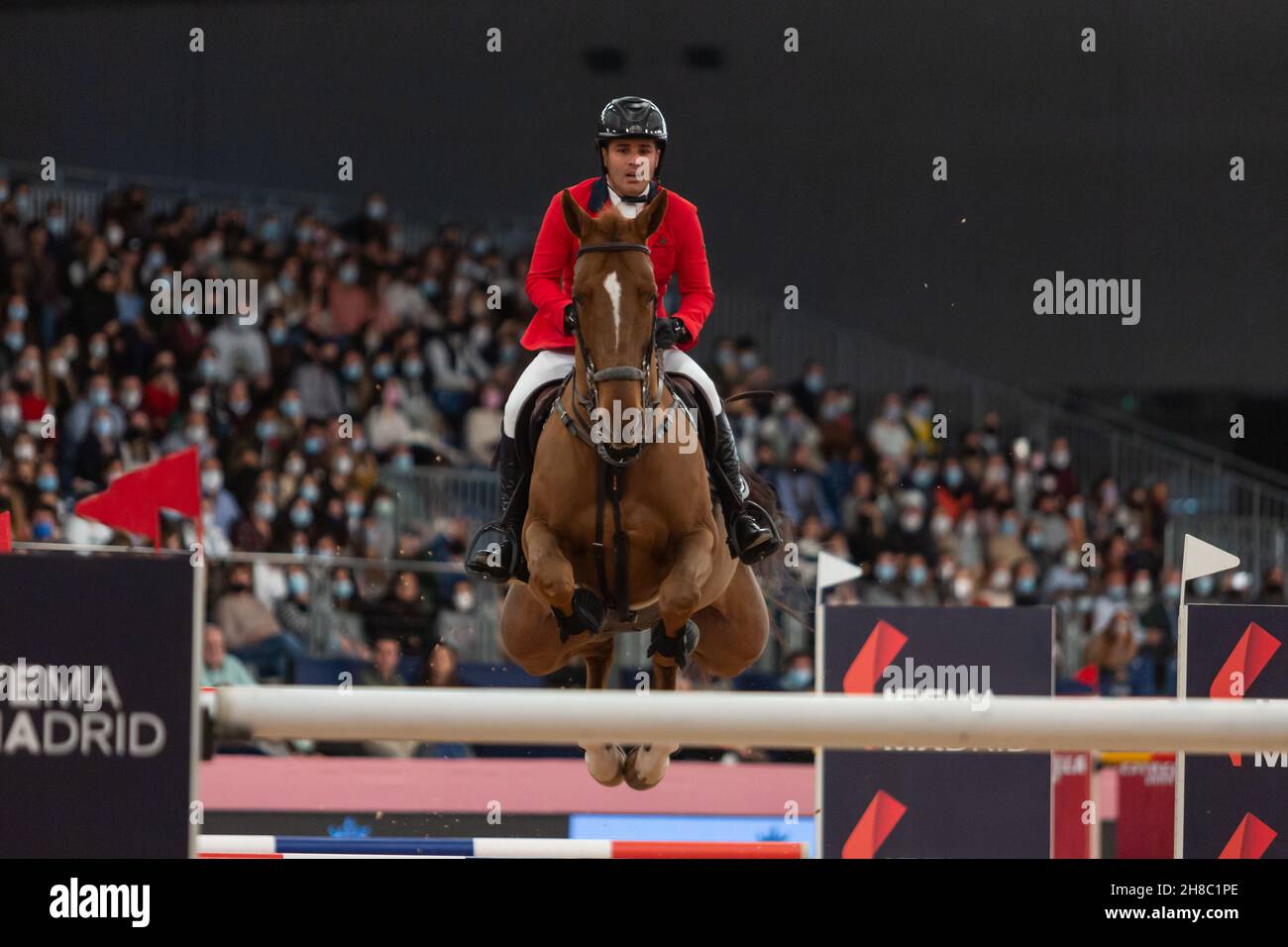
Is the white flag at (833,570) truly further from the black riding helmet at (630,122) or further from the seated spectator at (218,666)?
the seated spectator at (218,666)

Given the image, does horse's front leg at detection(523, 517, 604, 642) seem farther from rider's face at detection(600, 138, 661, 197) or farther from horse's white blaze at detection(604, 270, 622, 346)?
rider's face at detection(600, 138, 661, 197)

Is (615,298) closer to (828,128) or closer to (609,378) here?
(609,378)

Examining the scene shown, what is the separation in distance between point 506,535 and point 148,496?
1.09 m

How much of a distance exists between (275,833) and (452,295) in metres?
6.06

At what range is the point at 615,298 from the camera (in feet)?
14.5

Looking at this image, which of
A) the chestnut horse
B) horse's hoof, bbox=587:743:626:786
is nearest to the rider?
the chestnut horse

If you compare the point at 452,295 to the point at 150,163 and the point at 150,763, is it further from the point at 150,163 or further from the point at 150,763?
the point at 150,763

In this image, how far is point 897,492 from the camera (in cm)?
1217

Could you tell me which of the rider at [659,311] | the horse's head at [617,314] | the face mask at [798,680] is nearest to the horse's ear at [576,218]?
the horse's head at [617,314]

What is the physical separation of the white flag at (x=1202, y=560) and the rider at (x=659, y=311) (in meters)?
1.25

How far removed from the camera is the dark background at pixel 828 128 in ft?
45.5

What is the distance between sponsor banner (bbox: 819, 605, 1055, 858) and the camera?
189 inches

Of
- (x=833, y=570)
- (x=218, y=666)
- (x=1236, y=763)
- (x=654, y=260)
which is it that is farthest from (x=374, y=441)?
(x=1236, y=763)
